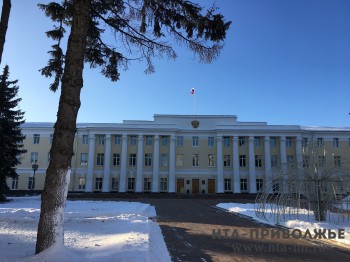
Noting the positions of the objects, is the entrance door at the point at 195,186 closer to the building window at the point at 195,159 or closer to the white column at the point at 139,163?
the building window at the point at 195,159

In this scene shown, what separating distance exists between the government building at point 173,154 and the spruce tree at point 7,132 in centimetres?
2190

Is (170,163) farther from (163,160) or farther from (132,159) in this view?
(132,159)

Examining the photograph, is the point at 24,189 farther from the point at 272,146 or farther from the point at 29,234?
the point at 29,234

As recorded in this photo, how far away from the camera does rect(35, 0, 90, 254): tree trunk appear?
6.52 metres

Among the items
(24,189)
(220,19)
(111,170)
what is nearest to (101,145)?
(111,170)

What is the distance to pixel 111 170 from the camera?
5081cm

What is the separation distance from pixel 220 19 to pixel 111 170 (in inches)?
1765

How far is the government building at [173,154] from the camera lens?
5022 cm

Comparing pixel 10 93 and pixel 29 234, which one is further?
pixel 10 93

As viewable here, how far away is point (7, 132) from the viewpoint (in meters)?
27.6

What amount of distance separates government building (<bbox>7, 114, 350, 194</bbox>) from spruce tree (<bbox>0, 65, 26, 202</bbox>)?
71.8 ft

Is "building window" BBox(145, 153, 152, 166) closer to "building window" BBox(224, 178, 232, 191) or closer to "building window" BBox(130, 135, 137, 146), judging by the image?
"building window" BBox(130, 135, 137, 146)

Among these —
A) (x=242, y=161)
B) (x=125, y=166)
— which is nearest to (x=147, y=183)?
(x=125, y=166)

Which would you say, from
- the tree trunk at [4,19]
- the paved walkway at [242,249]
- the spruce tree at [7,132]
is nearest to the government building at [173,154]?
the spruce tree at [7,132]
